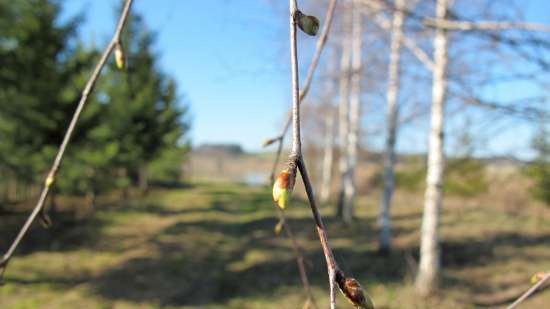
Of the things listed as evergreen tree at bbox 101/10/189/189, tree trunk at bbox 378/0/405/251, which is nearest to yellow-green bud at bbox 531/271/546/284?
tree trunk at bbox 378/0/405/251

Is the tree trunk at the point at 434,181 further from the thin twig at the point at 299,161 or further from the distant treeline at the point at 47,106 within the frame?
the distant treeline at the point at 47,106

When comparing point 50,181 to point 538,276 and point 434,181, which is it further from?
point 434,181

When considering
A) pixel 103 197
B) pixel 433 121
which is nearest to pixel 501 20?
pixel 433 121

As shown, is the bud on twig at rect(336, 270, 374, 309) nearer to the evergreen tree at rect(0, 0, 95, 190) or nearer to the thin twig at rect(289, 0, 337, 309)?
the thin twig at rect(289, 0, 337, 309)

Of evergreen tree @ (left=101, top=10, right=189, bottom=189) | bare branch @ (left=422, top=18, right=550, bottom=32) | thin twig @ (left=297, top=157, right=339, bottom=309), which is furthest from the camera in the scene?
evergreen tree @ (left=101, top=10, right=189, bottom=189)

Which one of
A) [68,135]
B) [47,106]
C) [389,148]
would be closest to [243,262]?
[389,148]

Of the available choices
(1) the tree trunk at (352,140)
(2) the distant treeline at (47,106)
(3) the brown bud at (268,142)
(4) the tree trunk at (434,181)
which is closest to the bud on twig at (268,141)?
(3) the brown bud at (268,142)

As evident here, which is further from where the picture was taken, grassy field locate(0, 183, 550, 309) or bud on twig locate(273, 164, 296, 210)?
grassy field locate(0, 183, 550, 309)
